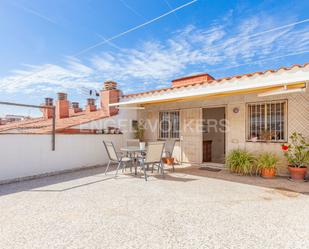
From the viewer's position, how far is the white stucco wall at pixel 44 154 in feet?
28.0

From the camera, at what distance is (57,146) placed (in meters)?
10.4

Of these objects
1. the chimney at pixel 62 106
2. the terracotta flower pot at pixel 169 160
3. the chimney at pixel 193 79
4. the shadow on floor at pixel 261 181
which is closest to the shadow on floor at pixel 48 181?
the terracotta flower pot at pixel 169 160

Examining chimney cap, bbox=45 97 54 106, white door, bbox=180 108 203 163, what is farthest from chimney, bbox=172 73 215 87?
chimney cap, bbox=45 97 54 106

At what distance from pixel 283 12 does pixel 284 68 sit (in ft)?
15.1

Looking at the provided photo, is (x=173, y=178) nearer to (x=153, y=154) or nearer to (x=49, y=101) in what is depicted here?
(x=153, y=154)

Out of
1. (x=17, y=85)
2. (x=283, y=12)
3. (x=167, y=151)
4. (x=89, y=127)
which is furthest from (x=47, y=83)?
(x=283, y=12)

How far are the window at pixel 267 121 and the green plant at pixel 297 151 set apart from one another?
59 centimetres

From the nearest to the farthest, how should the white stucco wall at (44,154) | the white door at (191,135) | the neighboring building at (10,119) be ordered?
the white stucco wall at (44,154), the neighboring building at (10,119), the white door at (191,135)

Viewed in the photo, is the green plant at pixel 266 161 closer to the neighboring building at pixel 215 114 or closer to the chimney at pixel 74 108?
the neighboring building at pixel 215 114

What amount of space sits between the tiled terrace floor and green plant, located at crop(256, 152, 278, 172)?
3.47ft

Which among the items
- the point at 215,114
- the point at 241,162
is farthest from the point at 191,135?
the point at 215,114

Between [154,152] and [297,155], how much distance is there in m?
6.94

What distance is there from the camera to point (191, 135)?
13414mm

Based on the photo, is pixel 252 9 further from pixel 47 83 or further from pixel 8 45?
pixel 47 83
